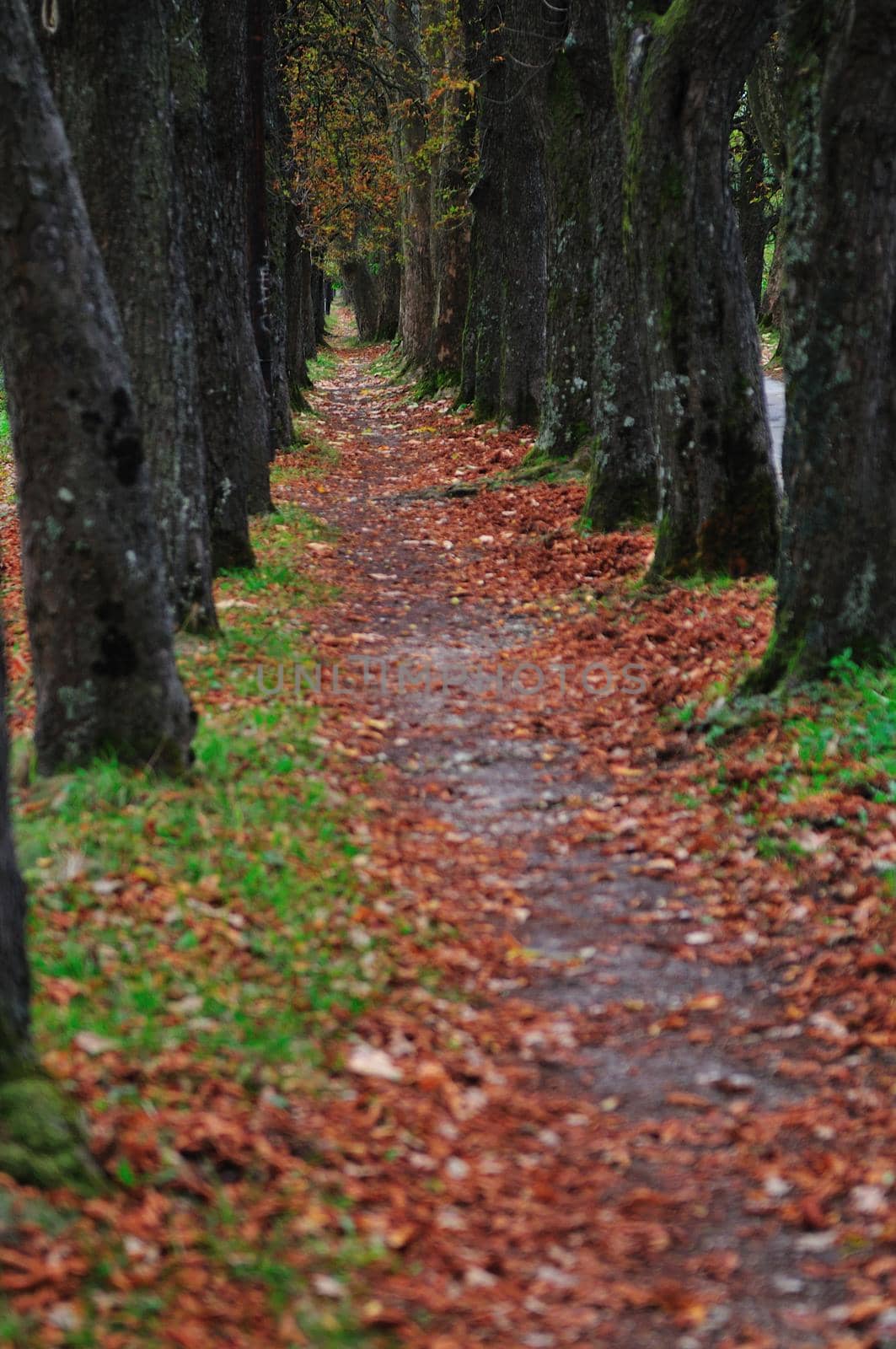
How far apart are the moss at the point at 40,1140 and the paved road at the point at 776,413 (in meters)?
10.8

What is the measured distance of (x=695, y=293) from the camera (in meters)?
8.88

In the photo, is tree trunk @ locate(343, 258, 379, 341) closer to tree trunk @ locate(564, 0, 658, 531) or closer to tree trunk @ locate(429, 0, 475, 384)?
tree trunk @ locate(429, 0, 475, 384)

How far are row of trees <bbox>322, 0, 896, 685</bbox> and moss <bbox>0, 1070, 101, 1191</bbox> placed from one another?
4.84 meters

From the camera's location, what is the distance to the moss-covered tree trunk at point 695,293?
27.8ft

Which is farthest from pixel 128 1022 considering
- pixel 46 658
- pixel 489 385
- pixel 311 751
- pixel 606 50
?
pixel 489 385

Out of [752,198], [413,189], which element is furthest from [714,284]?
[752,198]

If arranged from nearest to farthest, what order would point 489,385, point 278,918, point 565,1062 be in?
point 565,1062 < point 278,918 < point 489,385

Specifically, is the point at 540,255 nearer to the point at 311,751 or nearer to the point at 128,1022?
the point at 311,751

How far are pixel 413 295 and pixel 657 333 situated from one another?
70.7 ft

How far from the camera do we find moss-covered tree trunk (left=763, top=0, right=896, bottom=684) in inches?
243

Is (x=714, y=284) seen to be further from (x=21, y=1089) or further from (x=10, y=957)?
(x=21, y=1089)

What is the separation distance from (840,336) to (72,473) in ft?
13.1

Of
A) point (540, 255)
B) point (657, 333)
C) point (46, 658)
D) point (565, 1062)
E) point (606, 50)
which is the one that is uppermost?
point (606, 50)

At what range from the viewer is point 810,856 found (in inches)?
219
